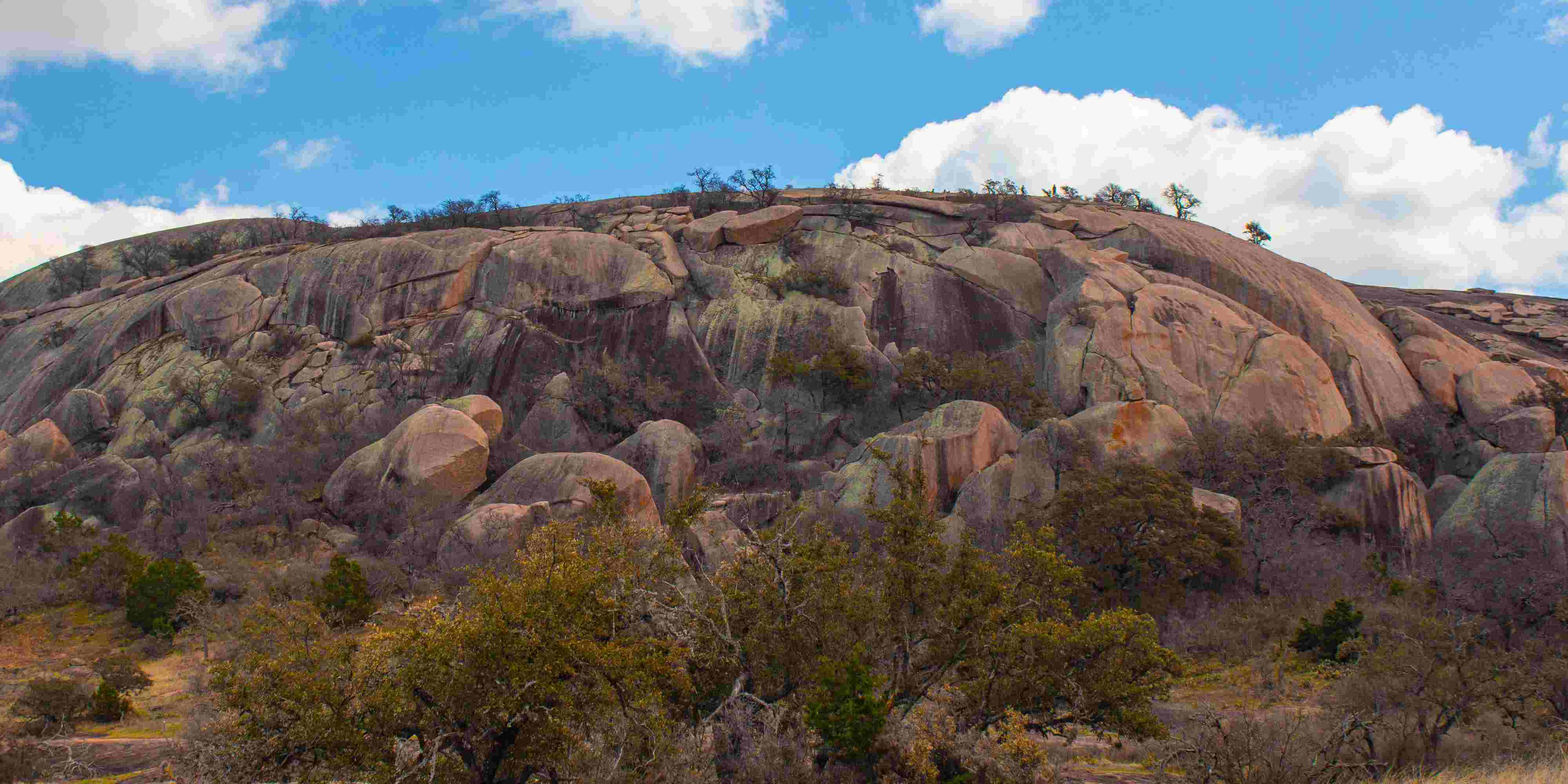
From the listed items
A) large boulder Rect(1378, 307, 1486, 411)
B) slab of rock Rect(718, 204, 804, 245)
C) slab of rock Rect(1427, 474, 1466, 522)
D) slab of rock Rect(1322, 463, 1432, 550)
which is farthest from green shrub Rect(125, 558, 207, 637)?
large boulder Rect(1378, 307, 1486, 411)

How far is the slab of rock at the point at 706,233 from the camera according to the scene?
45406 millimetres

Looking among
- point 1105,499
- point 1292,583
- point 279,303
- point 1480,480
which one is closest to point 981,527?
point 1105,499

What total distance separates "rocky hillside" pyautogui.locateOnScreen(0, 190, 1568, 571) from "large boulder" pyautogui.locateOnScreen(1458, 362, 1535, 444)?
0.11 meters

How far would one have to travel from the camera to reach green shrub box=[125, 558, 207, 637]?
24016 mm

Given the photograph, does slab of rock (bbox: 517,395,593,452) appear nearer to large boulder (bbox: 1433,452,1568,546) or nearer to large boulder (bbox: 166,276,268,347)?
large boulder (bbox: 166,276,268,347)

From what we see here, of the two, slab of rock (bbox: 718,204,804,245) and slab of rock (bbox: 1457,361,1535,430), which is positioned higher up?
slab of rock (bbox: 718,204,804,245)

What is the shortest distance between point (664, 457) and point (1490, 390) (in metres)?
30.0

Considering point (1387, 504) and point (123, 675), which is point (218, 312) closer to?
point (123, 675)

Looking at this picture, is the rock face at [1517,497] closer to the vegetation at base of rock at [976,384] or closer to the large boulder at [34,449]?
the vegetation at base of rock at [976,384]

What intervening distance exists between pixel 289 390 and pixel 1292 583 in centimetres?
3789

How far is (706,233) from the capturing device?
150 feet

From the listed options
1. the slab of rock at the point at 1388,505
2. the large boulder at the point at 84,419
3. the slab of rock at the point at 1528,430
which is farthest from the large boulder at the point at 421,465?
the slab of rock at the point at 1528,430

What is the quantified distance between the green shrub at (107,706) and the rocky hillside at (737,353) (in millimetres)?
8759

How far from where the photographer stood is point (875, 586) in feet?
43.6
